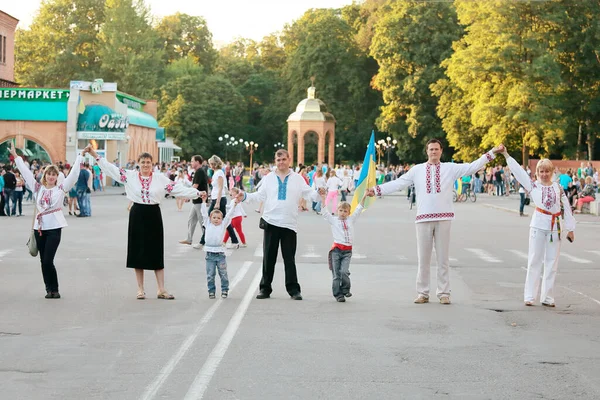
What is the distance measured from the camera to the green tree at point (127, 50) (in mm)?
100688

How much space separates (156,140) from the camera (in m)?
84.2

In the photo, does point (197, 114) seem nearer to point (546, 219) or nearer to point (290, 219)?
point (290, 219)

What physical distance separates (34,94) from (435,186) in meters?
54.4

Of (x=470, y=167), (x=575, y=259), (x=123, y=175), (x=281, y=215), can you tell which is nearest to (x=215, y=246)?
(x=281, y=215)

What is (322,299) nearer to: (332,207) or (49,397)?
(49,397)

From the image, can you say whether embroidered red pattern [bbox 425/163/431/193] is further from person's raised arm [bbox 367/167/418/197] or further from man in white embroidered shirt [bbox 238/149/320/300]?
man in white embroidered shirt [bbox 238/149/320/300]

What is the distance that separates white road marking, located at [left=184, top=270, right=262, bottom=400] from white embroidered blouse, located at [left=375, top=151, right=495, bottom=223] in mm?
2365

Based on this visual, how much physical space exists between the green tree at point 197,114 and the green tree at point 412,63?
20.6 m

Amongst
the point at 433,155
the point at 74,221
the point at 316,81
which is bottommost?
the point at 74,221

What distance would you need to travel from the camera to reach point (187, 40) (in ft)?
415

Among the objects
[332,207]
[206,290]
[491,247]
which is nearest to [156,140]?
[332,207]

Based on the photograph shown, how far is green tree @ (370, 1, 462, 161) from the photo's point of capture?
8569 cm

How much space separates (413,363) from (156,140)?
7694 cm

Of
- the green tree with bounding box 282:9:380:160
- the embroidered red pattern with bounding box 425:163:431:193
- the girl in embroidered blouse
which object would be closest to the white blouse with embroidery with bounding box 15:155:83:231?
the embroidered red pattern with bounding box 425:163:431:193
